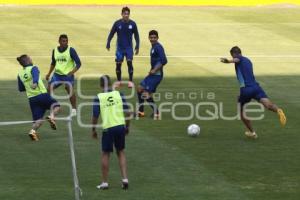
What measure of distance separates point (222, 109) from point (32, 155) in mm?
7332

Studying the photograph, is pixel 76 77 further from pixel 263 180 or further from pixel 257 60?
pixel 263 180

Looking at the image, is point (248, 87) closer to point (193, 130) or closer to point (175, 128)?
point (193, 130)

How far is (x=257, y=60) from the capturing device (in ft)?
116

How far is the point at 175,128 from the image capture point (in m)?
23.6

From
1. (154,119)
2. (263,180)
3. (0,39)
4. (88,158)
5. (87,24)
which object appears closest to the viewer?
(263,180)

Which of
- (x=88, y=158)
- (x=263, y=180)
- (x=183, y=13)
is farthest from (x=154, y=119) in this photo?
(x=183, y=13)

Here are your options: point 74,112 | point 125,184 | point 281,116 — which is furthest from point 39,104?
point 281,116

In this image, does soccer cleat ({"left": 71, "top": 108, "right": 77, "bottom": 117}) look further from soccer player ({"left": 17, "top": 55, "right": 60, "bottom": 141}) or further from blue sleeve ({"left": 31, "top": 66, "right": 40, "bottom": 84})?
blue sleeve ({"left": 31, "top": 66, "right": 40, "bottom": 84})

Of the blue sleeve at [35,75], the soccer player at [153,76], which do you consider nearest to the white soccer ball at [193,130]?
the soccer player at [153,76]

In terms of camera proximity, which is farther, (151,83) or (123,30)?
(123,30)

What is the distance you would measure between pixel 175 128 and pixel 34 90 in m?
3.72

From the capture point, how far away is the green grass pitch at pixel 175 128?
17.9 meters

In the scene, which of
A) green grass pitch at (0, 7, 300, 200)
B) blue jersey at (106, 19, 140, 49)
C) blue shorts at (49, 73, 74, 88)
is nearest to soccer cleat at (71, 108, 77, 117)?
green grass pitch at (0, 7, 300, 200)

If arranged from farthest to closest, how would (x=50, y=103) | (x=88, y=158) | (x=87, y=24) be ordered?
(x=87, y=24)
(x=50, y=103)
(x=88, y=158)
